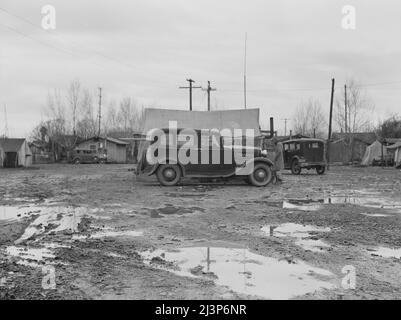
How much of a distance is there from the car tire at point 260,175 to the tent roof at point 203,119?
9243mm

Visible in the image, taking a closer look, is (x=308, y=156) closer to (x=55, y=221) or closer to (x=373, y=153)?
(x=373, y=153)

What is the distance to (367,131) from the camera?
200ft

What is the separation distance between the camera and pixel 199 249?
6.16m

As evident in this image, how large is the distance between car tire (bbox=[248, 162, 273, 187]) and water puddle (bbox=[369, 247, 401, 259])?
10.7 meters

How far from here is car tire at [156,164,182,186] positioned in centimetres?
1655

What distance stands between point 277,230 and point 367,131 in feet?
192

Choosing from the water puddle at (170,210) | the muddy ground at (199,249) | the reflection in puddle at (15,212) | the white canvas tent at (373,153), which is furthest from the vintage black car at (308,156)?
the reflection in puddle at (15,212)

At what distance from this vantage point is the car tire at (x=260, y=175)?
55.3 ft

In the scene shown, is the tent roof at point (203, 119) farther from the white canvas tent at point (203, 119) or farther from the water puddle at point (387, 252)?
the water puddle at point (387, 252)

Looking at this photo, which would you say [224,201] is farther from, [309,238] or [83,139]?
[83,139]

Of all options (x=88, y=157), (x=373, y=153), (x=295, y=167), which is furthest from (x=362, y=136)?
(x=88, y=157)

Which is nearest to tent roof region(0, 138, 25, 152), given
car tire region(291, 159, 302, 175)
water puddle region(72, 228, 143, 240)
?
car tire region(291, 159, 302, 175)

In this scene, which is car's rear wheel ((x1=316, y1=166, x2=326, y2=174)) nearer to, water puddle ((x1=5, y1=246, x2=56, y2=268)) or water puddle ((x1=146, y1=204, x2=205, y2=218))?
water puddle ((x1=146, y1=204, x2=205, y2=218))
